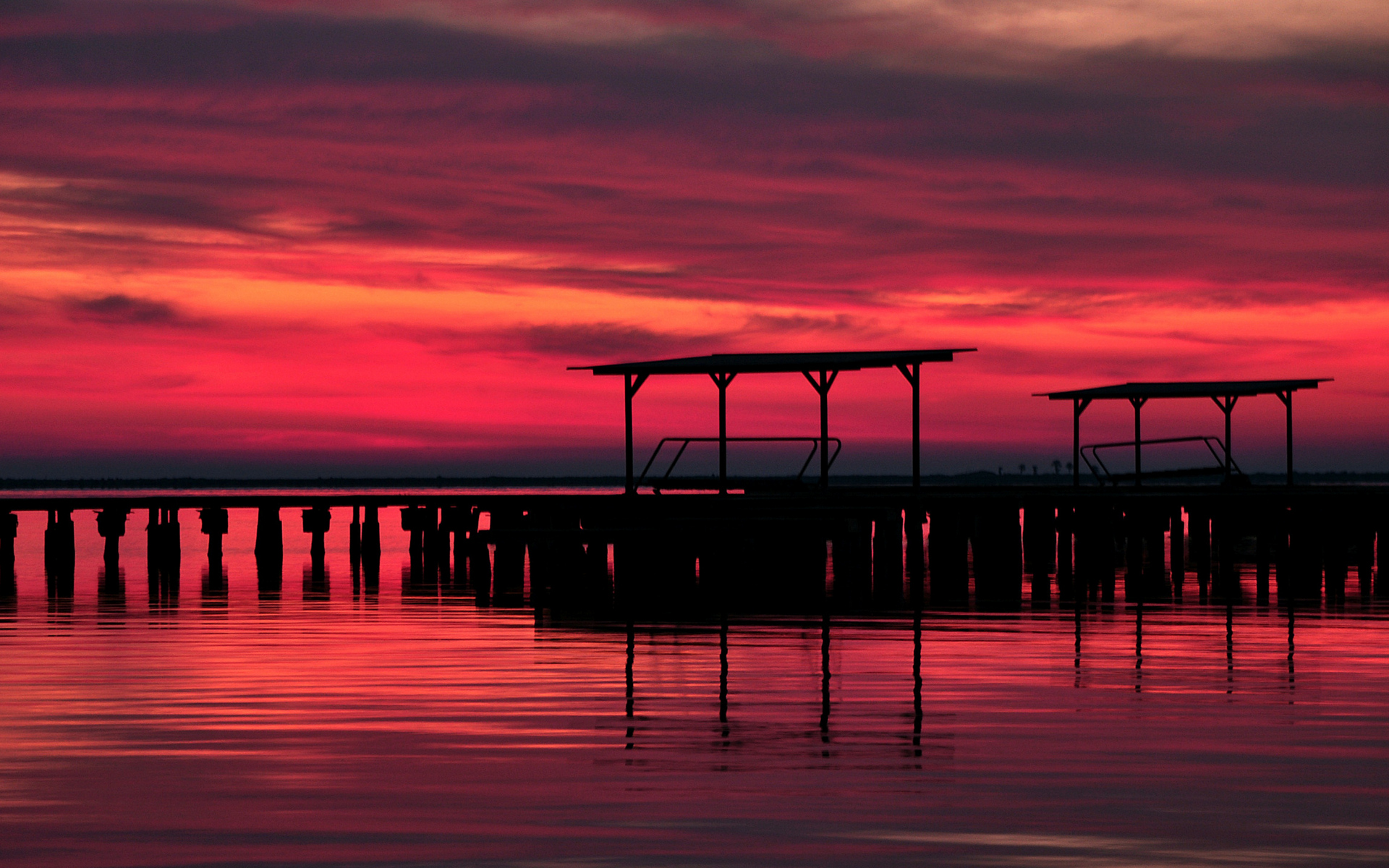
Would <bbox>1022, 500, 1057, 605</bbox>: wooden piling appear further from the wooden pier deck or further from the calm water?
the calm water

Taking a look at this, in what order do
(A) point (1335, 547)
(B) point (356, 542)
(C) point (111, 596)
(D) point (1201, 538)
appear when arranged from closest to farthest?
(C) point (111, 596)
(A) point (1335, 547)
(D) point (1201, 538)
(B) point (356, 542)

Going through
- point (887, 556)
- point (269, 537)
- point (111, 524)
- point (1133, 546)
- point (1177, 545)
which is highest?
point (111, 524)

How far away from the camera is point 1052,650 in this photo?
1906cm

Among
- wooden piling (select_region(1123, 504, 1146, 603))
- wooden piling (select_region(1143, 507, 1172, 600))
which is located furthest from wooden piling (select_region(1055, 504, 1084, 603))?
wooden piling (select_region(1143, 507, 1172, 600))

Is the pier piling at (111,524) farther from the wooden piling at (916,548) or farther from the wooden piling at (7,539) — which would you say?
the wooden piling at (916,548)

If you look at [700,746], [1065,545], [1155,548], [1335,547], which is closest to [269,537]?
[1065,545]

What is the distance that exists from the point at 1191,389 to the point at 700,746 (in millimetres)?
31601

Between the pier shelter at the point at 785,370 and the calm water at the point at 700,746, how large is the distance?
939 centimetres

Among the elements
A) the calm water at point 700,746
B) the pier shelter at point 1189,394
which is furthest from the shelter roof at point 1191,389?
the calm water at point 700,746

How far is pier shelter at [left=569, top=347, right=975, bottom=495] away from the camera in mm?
30766

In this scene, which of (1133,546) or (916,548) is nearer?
(916,548)

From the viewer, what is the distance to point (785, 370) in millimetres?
31766

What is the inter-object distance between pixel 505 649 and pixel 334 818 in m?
10.00

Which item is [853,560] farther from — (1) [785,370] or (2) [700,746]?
(2) [700,746]
